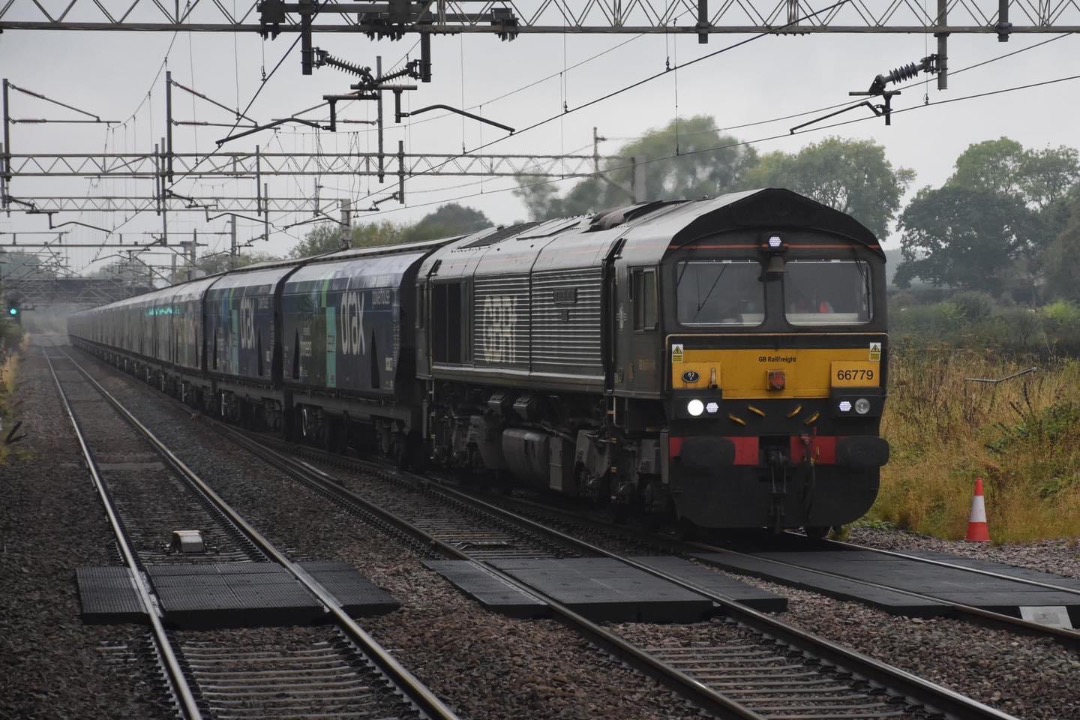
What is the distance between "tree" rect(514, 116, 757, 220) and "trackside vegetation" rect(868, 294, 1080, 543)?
14.0 metres

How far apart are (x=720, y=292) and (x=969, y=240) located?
63872 mm

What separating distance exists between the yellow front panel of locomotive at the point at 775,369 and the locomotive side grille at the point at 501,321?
3565 millimetres

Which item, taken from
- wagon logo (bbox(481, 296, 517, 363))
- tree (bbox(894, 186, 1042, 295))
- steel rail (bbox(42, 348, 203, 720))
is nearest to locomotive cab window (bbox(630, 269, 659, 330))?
wagon logo (bbox(481, 296, 517, 363))

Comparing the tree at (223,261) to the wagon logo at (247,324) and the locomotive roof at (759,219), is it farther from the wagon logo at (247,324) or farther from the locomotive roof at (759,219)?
the locomotive roof at (759,219)

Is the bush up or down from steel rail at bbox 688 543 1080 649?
up

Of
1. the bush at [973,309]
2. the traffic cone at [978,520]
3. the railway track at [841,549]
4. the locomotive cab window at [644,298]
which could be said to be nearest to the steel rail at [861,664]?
the railway track at [841,549]

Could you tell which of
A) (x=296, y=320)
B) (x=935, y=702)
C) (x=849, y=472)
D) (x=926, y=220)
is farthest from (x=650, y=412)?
(x=926, y=220)

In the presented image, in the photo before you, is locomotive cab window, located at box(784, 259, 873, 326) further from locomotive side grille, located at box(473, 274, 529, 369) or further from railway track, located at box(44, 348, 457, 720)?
railway track, located at box(44, 348, 457, 720)

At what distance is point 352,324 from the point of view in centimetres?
2253

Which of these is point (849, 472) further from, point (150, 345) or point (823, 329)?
point (150, 345)

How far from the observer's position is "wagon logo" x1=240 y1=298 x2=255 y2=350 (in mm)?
29516

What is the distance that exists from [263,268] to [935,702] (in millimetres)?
25950

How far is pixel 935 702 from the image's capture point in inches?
291

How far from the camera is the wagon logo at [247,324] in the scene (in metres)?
29.5
